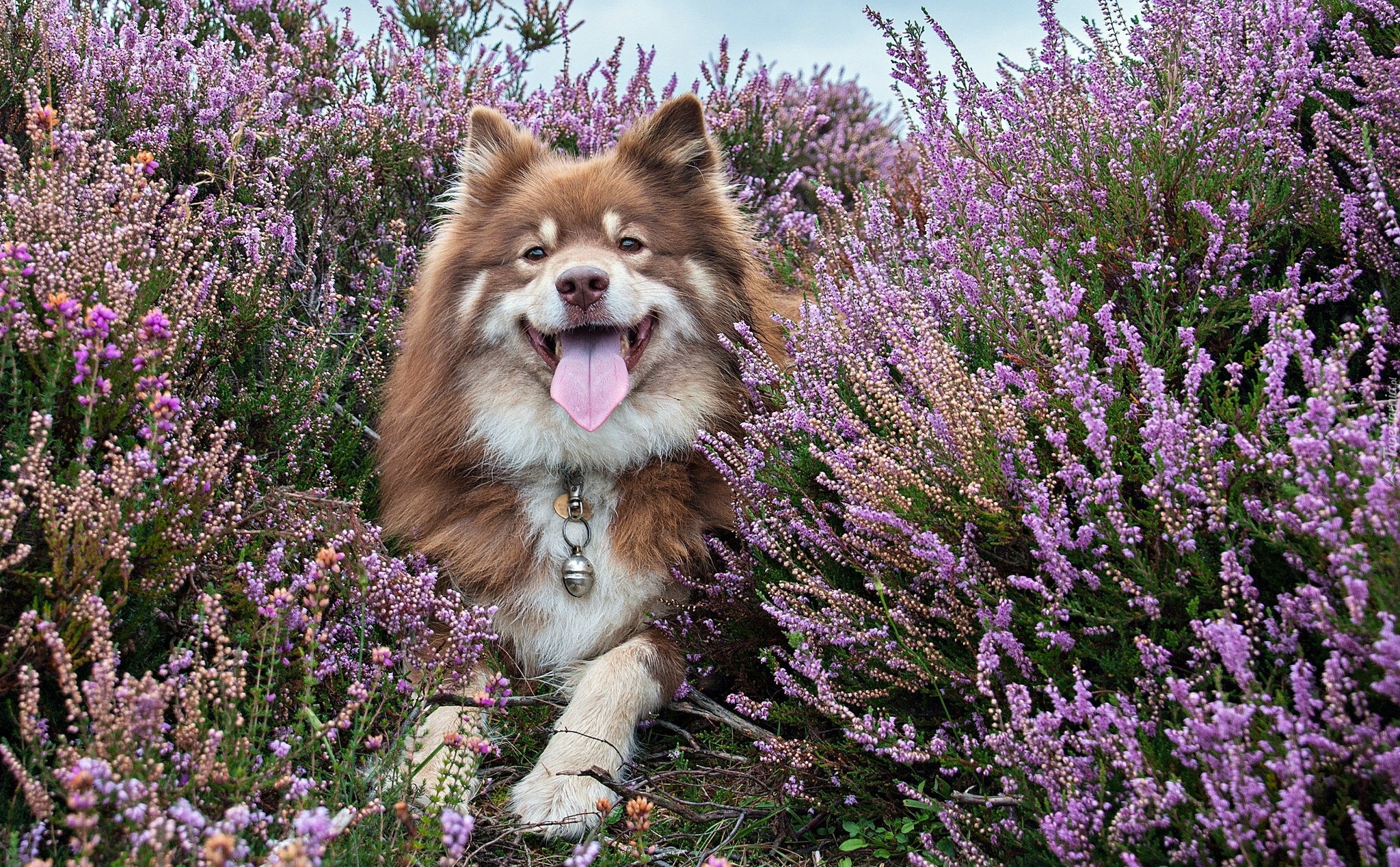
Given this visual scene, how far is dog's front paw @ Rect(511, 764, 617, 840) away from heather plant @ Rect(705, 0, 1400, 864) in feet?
1.93

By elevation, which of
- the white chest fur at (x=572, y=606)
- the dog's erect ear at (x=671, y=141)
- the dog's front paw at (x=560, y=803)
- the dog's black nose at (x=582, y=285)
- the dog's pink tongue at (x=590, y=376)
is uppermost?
the dog's erect ear at (x=671, y=141)

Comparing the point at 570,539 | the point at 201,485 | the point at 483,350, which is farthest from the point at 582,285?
the point at 201,485

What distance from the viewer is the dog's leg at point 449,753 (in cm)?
193

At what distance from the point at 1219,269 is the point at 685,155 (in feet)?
7.32

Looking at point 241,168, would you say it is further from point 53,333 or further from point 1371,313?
point 1371,313

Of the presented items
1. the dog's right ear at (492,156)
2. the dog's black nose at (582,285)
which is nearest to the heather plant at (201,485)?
the dog's right ear at (492,156)

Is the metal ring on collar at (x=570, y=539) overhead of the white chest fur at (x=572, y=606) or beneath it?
overhead

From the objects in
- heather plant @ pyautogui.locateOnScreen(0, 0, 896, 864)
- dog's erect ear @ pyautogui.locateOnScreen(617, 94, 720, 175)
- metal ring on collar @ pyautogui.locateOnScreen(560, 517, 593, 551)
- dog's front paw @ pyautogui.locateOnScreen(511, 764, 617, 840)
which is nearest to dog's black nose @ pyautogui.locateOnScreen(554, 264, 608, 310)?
metal ring on collar @ pyautogui.locateOnScreen(560, 517, 593, 551)

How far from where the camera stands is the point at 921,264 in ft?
11.1

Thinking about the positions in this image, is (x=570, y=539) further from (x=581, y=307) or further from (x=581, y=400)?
(x=581, y=307)

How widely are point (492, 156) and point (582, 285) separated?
3.55 feet

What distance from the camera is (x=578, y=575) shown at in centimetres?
318

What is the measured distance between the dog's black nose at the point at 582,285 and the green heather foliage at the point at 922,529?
24.4 inches

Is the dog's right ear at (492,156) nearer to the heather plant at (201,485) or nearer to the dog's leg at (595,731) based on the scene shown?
the heather plant at (201,485)
